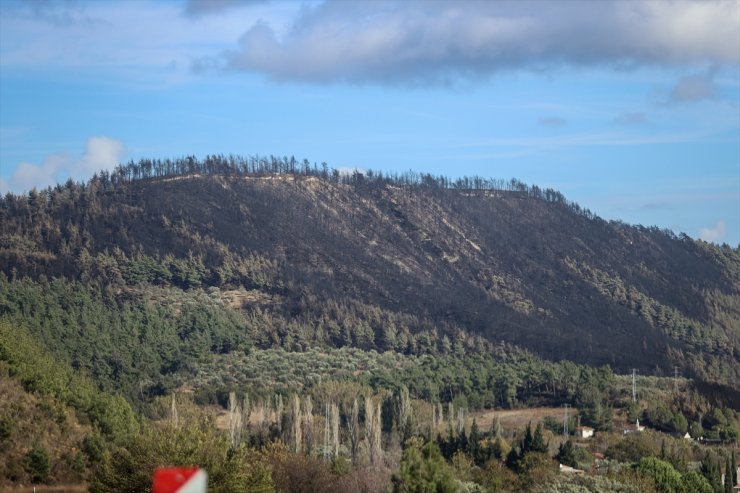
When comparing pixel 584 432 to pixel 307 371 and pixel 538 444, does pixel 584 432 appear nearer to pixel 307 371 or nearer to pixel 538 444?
pixel 538 444

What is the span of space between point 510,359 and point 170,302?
46.1 metres

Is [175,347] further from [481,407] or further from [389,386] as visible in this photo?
[481,407]

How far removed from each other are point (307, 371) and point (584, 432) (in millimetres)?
37564

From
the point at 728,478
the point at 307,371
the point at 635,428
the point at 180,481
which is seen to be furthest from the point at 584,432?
the point at 180,481

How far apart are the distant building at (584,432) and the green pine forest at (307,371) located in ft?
4.14

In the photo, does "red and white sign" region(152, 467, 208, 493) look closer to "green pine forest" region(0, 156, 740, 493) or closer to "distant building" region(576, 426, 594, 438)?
"green pine forest" region(0, 156, 740, 493)

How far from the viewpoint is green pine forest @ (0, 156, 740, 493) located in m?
67.7

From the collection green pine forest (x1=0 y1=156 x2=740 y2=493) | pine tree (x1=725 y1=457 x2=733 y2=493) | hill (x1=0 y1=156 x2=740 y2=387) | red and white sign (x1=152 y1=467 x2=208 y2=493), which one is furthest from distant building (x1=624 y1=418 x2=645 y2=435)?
red and white sign (x1=152 y1=467 x2=208 y2=493)

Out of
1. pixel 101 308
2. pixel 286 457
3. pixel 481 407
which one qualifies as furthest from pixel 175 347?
pixel 286 457

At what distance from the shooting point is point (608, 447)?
3723 inches

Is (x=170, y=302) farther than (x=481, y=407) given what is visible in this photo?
Yes

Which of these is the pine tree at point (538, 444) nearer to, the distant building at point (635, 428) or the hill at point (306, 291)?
the distant building at point (635, 428)

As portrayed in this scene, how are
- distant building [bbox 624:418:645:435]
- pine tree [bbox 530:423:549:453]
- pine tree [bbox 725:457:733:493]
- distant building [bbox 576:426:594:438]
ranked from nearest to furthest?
pine tree [bbox 725:457:733:493], pine tree [bbox 530:423:549:453], distant building [bbox 576:426:594:438], distant building [bbox 624:418:645:435]

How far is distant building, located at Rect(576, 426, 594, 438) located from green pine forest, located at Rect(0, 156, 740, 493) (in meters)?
1.26
